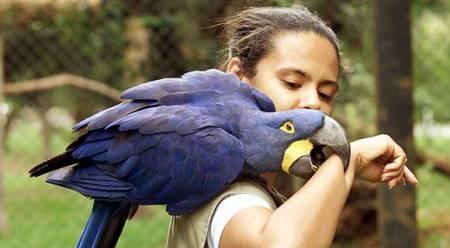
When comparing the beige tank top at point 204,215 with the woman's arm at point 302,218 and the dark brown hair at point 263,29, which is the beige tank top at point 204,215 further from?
the dark brown hair at point 263,29

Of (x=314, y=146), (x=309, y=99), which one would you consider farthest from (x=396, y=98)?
(x=314, y=146)

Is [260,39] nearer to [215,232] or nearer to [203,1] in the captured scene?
[215,232]

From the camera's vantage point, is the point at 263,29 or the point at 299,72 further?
the point at 263,29

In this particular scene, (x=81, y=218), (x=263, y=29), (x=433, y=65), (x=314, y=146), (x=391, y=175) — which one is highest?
(x=263, y=29)

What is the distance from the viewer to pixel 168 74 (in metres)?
4.37

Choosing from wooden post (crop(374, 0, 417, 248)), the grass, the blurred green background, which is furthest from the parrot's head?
the grass

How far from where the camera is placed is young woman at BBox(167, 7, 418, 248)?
1.18 metres

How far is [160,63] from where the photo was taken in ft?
14.5

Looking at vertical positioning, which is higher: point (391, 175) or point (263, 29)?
point (263, 29)

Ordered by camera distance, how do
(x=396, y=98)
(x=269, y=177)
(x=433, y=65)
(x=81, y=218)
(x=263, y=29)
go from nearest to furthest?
(x=269, y=177) → (x=263, y=29) → (x=396, y=98) → (x=433, y=65) → (x=81, y=218)

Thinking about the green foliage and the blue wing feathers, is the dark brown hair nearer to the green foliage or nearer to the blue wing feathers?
the blue wing feathers

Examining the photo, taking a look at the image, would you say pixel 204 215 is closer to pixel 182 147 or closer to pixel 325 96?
pixel 182 147

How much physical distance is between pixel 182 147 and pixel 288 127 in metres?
0.16

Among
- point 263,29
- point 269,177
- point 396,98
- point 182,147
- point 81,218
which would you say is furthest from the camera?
point 81,218
